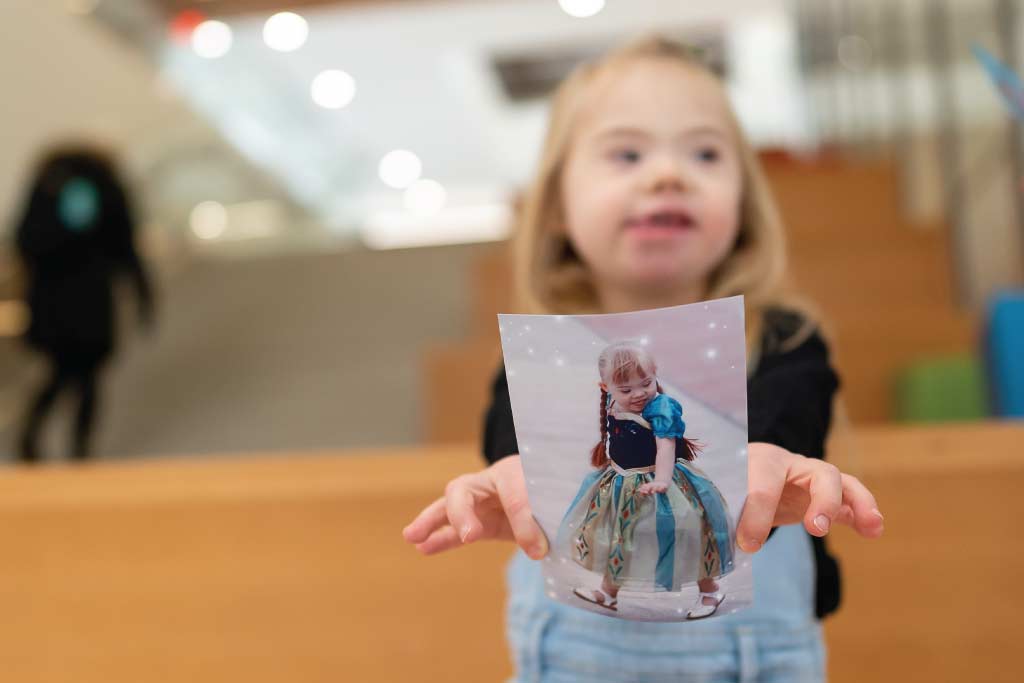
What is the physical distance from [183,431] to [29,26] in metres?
2.02

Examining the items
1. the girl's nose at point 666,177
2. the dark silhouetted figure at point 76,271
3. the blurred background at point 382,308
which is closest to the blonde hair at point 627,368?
the girl's nose at point 666,177

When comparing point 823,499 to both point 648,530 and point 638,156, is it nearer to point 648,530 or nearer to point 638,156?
point 648,530

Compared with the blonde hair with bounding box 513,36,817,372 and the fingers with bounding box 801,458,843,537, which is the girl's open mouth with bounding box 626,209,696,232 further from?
the fingers with bounding box 801,458,843,537

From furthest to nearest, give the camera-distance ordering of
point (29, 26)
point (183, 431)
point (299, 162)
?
point (299, 162)
point (29, 26)
point (183, 431)

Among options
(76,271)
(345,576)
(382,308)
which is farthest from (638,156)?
(76,271)

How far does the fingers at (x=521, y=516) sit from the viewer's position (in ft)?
1.38

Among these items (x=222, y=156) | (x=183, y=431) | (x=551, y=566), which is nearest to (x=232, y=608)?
(x=551, y=566)

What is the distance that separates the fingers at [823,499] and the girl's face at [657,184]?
233mm

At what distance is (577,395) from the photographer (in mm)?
395

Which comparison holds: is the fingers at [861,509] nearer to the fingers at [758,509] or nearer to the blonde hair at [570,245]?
the fingers at [758,509]

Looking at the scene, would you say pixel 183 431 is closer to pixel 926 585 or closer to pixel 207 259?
pixel 207 259

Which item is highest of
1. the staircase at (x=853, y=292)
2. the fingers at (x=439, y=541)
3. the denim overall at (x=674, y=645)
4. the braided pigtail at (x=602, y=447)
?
the staircase at (x=853, y=292)

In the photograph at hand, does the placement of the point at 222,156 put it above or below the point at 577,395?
above

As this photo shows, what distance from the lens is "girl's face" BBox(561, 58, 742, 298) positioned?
61cm
